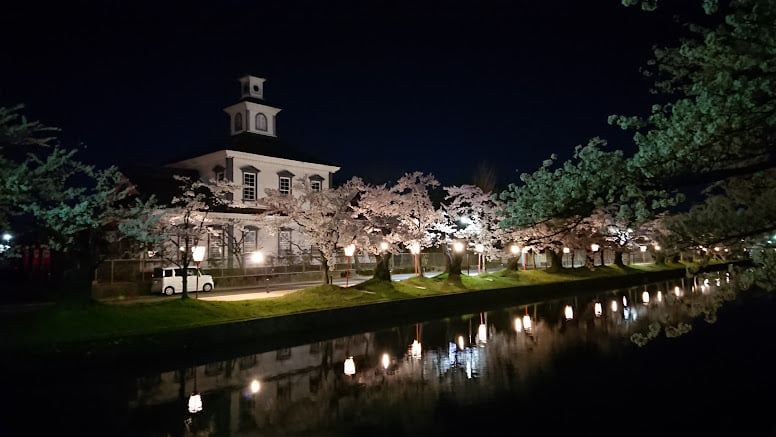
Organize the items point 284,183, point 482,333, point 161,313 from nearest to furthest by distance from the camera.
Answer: point 161,313
point 482,333
point 284,183

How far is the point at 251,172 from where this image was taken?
127 ft

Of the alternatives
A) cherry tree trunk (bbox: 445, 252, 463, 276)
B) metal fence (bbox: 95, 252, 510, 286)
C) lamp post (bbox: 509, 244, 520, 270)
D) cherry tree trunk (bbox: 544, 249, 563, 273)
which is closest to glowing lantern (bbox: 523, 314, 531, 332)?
cherry tree trunk (bbox: 445, 252, 463, 276)

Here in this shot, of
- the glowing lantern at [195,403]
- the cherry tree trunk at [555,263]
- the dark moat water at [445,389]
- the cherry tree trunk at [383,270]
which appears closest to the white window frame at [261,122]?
the cherry tree trunk at [383,270]

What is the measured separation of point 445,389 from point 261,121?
34.4 meters

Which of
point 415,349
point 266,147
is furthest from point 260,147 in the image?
point 415,349

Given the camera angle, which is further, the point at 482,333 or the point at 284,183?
the point at 284,183

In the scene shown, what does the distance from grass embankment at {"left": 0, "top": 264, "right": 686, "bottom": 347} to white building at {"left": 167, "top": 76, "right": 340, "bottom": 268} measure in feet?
29.4

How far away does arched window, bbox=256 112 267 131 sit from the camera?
4312 centimetres

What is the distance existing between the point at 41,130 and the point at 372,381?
475 inches

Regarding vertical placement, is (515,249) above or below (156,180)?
below

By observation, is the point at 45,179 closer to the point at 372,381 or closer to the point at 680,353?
the point at 372,381

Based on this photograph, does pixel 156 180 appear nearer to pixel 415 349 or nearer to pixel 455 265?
pixel 455 265

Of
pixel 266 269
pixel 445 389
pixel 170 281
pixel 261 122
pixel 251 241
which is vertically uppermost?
pixel 261 122

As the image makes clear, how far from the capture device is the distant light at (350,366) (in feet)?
49.8
